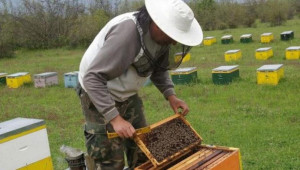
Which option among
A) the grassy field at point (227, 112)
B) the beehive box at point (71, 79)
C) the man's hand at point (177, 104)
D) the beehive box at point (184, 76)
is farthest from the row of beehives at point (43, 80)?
the man's hand at point (177, 104)

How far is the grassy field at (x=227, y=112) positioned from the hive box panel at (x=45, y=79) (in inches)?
6.4

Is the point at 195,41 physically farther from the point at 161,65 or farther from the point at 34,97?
the point at 34,97

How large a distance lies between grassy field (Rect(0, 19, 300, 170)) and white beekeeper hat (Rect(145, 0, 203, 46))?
1.77 meters

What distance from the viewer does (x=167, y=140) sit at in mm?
1887

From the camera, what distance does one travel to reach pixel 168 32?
64.4 inches

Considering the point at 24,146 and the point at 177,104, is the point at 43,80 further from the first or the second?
the point at 177,104

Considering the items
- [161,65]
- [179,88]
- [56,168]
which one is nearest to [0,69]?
[179,88]

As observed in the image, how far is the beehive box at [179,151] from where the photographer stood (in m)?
1.74

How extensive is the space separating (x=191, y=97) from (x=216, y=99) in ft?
1.49

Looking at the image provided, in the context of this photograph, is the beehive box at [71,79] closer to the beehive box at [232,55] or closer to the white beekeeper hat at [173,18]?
the beehive box at [232,55]

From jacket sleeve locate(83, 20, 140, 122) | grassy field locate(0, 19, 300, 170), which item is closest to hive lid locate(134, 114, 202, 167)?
jacket sleeve locate(83, 20, 140, 122)

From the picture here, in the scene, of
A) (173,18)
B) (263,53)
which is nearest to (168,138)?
(173,18)

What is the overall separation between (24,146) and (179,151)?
1284 mm

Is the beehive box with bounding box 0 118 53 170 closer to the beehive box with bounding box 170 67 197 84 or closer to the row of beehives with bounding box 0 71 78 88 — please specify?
the beehive box with bounding box 170 67 197 84
